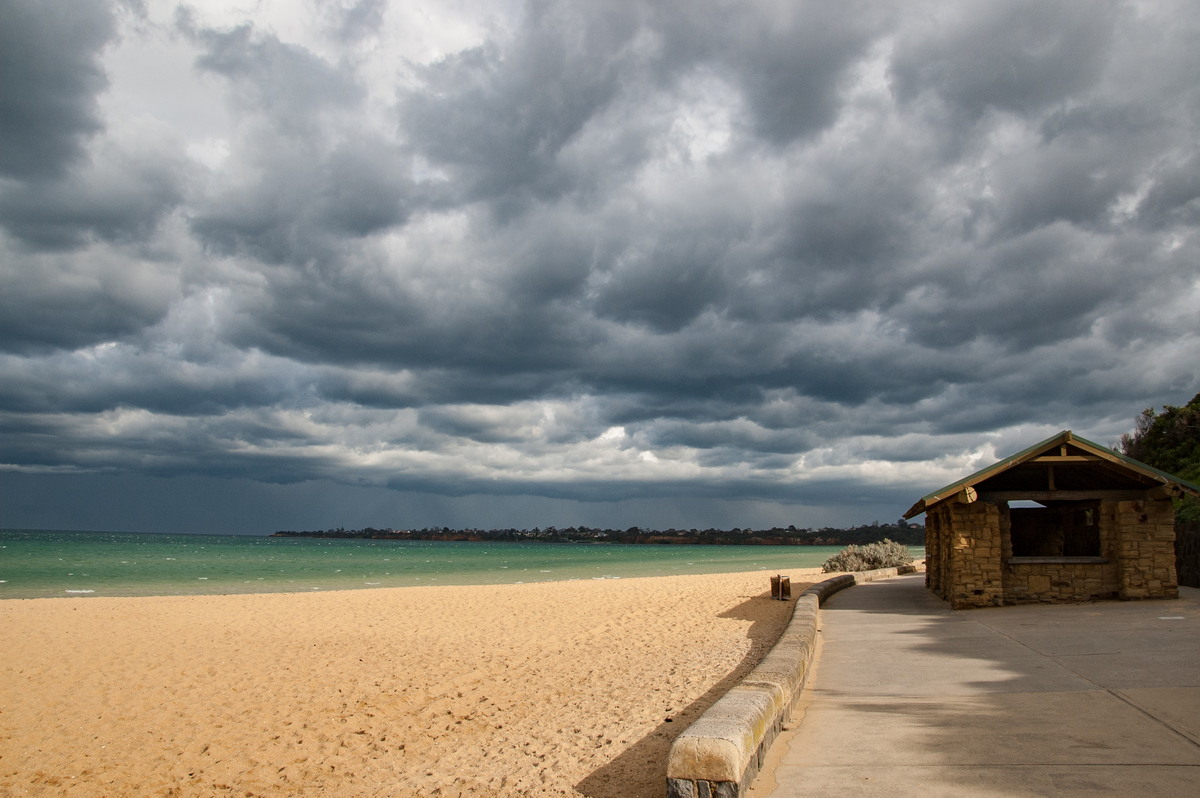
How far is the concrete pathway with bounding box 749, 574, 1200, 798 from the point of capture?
4.43 m

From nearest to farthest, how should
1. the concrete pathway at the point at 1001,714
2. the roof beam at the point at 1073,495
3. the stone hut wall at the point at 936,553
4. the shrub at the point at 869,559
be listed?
the concrete pathway at the point at 1001,714, the roof beam at the point at 1073,495, the stone hut wall at the point at 936,553, the shrub at the point at 869,559

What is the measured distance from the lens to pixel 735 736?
4.24 metres

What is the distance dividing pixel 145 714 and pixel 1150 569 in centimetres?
1533

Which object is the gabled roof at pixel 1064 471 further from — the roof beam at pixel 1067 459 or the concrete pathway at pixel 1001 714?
the concrete pathway at pixel 1001 714

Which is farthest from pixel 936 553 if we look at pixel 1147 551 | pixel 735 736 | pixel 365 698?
pixel 735 736

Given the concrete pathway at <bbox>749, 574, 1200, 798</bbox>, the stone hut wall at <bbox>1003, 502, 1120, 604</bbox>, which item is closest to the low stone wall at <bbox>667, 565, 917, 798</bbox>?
the concrete pathway at <bbox>749, 574, 1200, 798</bbox>

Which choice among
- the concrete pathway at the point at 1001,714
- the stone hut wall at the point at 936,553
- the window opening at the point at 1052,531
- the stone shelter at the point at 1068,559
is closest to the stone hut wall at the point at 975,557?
the stone shelter at the point at 1068,559

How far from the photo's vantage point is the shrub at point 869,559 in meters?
28.2

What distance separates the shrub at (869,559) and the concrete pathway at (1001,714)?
18184 mm

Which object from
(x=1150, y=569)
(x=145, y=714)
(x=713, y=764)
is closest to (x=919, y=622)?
(x=1150, y=569)

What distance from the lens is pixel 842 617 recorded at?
12.8 m

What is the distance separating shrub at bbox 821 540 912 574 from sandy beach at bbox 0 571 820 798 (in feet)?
40.6

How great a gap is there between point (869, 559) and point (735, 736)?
2658 cm

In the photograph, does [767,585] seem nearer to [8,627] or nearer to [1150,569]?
[1150,569]
